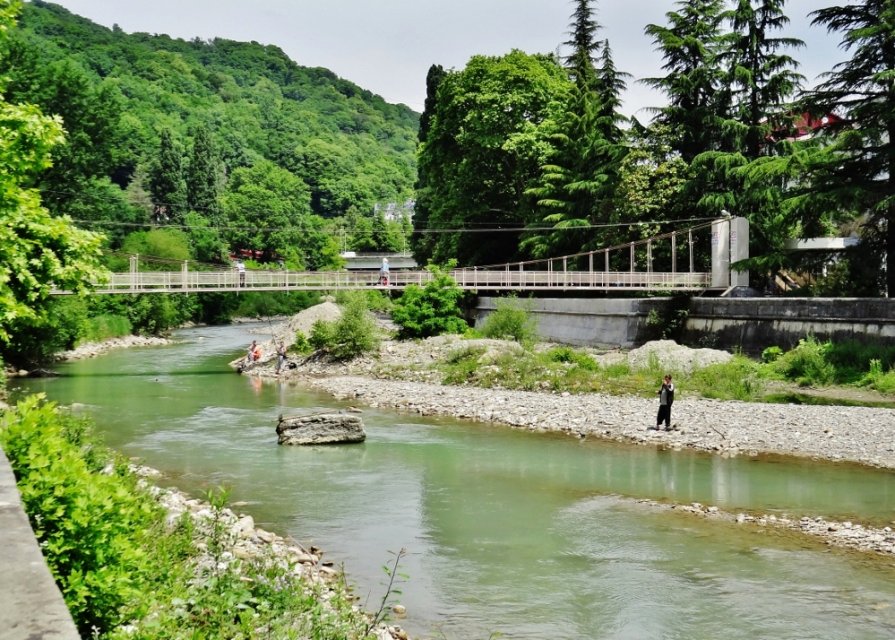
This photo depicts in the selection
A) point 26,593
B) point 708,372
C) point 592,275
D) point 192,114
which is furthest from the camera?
point 192,114

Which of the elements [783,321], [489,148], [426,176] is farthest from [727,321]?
[426,176]

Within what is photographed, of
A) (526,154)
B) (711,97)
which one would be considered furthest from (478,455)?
(526,154)

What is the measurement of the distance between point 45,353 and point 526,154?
22117 mm

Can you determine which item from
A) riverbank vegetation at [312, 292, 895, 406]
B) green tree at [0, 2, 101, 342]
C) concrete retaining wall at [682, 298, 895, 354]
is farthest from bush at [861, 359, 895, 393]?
green tree at [0, 2, 101, 342]

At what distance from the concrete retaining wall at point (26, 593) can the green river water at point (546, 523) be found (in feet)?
15.1

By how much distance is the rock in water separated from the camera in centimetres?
1688

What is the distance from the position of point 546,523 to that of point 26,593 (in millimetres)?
9459

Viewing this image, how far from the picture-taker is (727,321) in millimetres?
27312

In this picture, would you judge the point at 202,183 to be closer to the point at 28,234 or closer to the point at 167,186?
the point at 167,186

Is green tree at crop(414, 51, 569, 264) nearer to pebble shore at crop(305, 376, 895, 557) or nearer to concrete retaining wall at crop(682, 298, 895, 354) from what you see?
concrete retaining wall at crop(682, 298, 895, 354)

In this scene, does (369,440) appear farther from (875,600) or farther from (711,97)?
(711,97)

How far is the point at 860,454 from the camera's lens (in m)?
15.1

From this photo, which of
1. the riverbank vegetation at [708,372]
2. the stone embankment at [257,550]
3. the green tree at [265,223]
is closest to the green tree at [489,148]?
the riverbank vegetation at [708,372]

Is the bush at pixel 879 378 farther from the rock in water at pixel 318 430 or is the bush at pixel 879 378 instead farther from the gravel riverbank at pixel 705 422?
the rock in water at pixel 318 430
